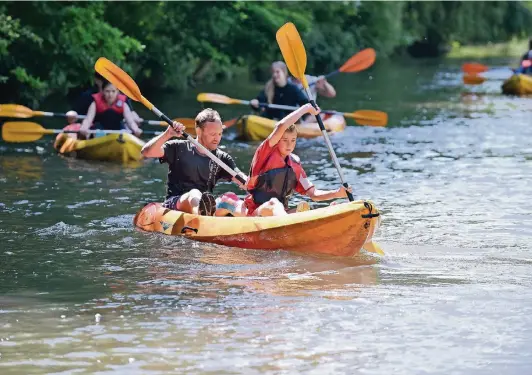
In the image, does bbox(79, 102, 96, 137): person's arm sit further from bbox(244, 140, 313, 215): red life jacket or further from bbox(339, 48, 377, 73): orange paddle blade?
bbox(244, 140, 313, 215): red life jacket

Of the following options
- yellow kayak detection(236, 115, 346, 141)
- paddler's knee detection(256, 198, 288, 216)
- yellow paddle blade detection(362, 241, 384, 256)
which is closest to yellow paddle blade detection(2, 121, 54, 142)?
yellow kayak detection(236, 115, 346, 141)

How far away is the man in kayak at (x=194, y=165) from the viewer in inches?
360

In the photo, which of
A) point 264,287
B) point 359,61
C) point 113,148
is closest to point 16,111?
point 113,148

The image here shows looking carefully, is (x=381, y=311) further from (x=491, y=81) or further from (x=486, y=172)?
(x=491, y=81)

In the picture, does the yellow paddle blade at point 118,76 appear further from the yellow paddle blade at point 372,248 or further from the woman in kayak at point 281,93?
the woman in kayak at point 281,93

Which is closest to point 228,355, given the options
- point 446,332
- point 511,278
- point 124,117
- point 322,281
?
point 446,332

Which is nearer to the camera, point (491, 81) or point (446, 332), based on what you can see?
point (446, 332)

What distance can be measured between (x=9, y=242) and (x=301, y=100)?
26.3 feet

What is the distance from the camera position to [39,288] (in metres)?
7.84

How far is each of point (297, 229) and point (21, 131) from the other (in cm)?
627

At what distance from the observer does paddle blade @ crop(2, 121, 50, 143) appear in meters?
13.9

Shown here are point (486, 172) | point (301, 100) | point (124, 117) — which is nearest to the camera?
point (486, 172)

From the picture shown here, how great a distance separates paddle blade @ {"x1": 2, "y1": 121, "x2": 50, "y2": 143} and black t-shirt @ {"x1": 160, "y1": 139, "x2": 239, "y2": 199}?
4.83 meters

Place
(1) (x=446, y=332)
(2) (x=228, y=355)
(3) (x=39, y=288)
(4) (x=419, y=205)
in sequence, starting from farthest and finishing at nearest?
(4) (x=419, y=205) < (3) (x=39, y=288) < (1) (x=446, y=332) < (2) (x=228, y=355)
